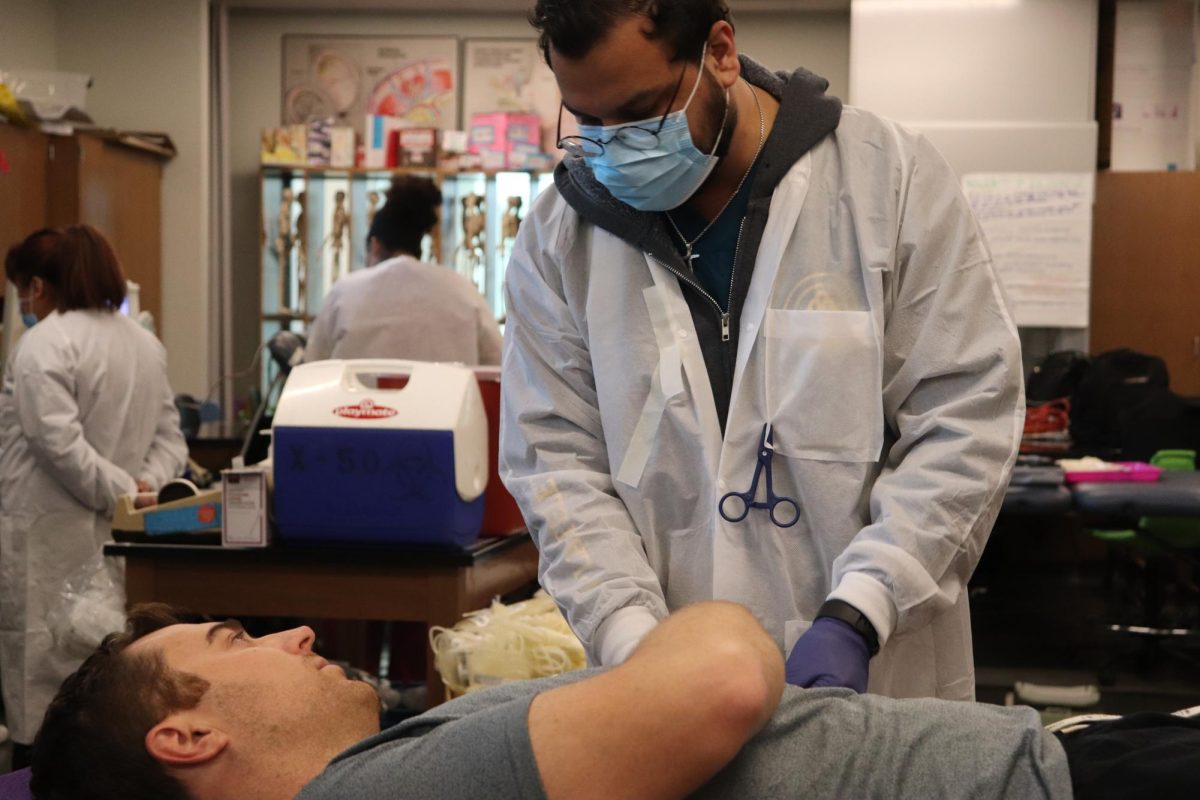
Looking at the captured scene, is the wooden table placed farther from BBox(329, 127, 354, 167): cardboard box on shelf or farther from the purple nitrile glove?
BBox(329, 127, 354, 167): cardboard box on shelf

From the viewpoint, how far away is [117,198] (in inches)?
246

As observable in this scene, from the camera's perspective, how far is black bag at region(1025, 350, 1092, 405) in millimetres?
6020

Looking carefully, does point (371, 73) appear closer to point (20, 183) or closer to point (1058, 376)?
point (20, 183)

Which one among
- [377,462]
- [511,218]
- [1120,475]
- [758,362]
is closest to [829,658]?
[758,362]

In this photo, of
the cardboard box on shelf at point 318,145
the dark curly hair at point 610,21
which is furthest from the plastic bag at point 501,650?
the cardboard box on shelf at point 318,145

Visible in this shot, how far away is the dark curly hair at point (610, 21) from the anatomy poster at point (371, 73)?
610 cm

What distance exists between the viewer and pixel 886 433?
4.99 feet

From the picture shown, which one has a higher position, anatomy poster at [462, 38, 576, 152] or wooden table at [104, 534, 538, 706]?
anatomy poster at [462, 38, 576, 152]

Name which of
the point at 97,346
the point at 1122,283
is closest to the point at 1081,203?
the point at 1122,283

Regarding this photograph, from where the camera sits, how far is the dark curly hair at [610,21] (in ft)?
4.48

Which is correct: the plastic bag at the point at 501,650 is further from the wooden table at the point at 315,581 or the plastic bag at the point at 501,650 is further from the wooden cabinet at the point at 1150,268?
the wooden cabinet at the point at 1150,268

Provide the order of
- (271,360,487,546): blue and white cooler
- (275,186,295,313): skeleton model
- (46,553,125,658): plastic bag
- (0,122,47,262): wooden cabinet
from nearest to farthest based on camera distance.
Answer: (271,360,487,546): blue and white cooler, (46,553,125,658): plastic bag, (0,122,47,262): wooden cabinet, (275,186,295,313): skeleton model

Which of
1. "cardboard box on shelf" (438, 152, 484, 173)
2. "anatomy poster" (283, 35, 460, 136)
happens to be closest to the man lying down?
"cardboard box on shelf" (438, 152, 484, 173)

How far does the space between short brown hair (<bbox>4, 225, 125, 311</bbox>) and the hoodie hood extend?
250cm
